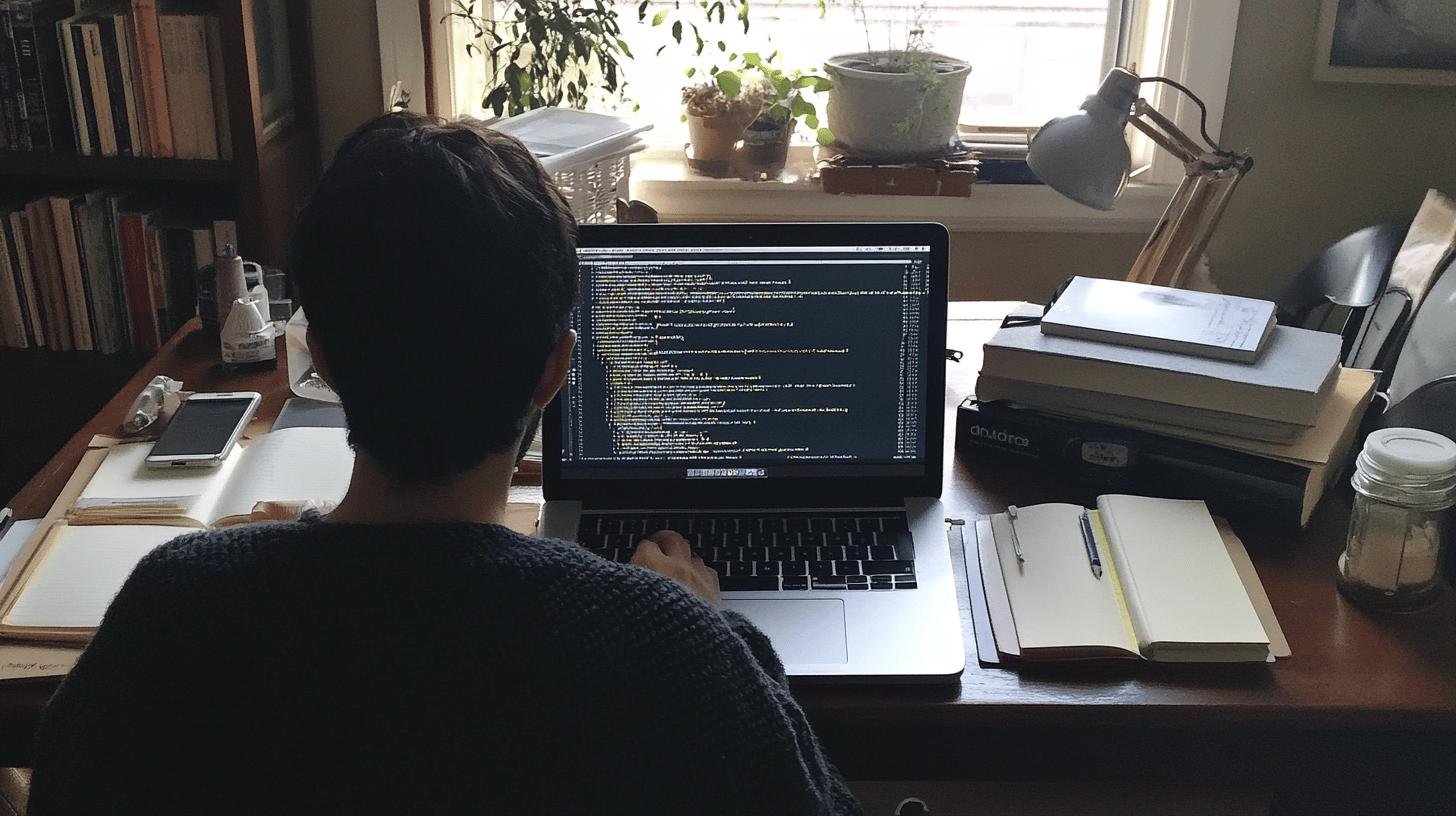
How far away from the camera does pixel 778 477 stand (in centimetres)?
133

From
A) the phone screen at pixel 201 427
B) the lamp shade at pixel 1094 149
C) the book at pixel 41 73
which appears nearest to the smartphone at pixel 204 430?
the phone screen at pixel 201 427

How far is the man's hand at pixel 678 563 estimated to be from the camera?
1.17 metres

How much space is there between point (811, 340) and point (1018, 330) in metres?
0.30

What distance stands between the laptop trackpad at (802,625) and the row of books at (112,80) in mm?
1379

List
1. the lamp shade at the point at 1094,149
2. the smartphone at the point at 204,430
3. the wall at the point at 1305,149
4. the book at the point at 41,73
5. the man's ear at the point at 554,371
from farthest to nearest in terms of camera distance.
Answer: the wall at the point at 1305,149 → the book at the point at 41,73 → the lamp shade at the point at 1094,149 → the smartphone at the point at 204,430 → the man's ear at the point at 554,371

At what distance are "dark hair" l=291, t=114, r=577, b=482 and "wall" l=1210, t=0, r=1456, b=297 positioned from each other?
5.94ft

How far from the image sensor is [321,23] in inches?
91.0

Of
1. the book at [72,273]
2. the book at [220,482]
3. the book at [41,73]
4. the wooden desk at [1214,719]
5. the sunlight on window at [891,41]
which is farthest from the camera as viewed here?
the sunlight on window at [891,41]

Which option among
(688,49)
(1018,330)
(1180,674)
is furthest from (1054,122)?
(688,49)

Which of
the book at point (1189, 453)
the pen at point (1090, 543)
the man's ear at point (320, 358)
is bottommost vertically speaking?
the pen at point (1090, 543)

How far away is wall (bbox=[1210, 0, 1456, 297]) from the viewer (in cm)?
230

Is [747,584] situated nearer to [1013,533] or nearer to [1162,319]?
[1013,533]

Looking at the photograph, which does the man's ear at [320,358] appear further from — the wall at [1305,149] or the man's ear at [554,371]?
the wall at [1305,149]

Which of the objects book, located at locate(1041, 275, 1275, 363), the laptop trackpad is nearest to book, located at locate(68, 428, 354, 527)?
the laptop trackpad
